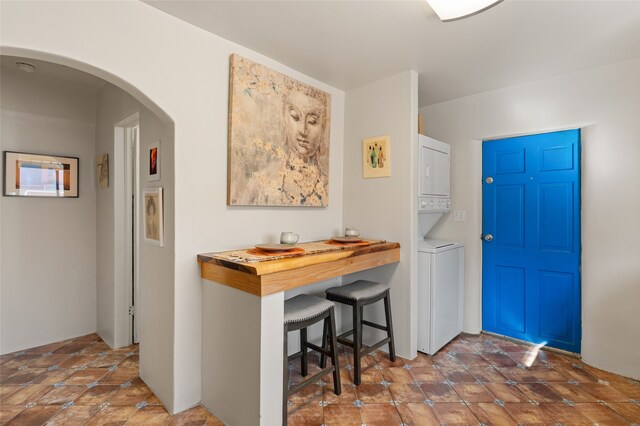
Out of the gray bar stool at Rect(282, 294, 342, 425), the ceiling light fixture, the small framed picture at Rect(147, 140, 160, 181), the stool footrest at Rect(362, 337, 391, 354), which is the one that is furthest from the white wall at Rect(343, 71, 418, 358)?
the small framed picture at Rect(147, 140, 160, 181)

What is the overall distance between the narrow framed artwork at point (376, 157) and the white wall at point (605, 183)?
1.25 meters

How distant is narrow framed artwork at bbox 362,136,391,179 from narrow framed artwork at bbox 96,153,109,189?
236 cm

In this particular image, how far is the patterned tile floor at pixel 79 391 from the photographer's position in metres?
1.86

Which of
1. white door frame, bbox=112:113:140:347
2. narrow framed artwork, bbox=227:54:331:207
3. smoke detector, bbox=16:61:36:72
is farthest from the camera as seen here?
white door frame, bbox=112:113:140:347

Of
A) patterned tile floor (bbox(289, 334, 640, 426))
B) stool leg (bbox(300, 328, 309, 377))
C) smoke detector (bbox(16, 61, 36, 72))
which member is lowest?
patterned tile floor (bbox(289, 334, 640, 426))

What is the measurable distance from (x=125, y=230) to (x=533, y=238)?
371 centimetres

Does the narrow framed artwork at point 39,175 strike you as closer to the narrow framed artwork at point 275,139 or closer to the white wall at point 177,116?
the white wall at point 177,116

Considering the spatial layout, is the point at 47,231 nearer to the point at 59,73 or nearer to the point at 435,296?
the point at 59,73

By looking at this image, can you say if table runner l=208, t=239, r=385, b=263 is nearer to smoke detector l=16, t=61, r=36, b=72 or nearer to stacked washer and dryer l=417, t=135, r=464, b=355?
stacked washer and dryer l=417, t=135, r=464, b=355

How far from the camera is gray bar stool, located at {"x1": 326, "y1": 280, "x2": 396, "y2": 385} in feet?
7.29

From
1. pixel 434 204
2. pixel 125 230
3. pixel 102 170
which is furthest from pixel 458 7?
pixel 102 170

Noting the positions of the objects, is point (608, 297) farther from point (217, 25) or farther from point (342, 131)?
point (217, 25)

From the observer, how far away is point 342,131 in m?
3.13

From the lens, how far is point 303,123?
8.77 feet
